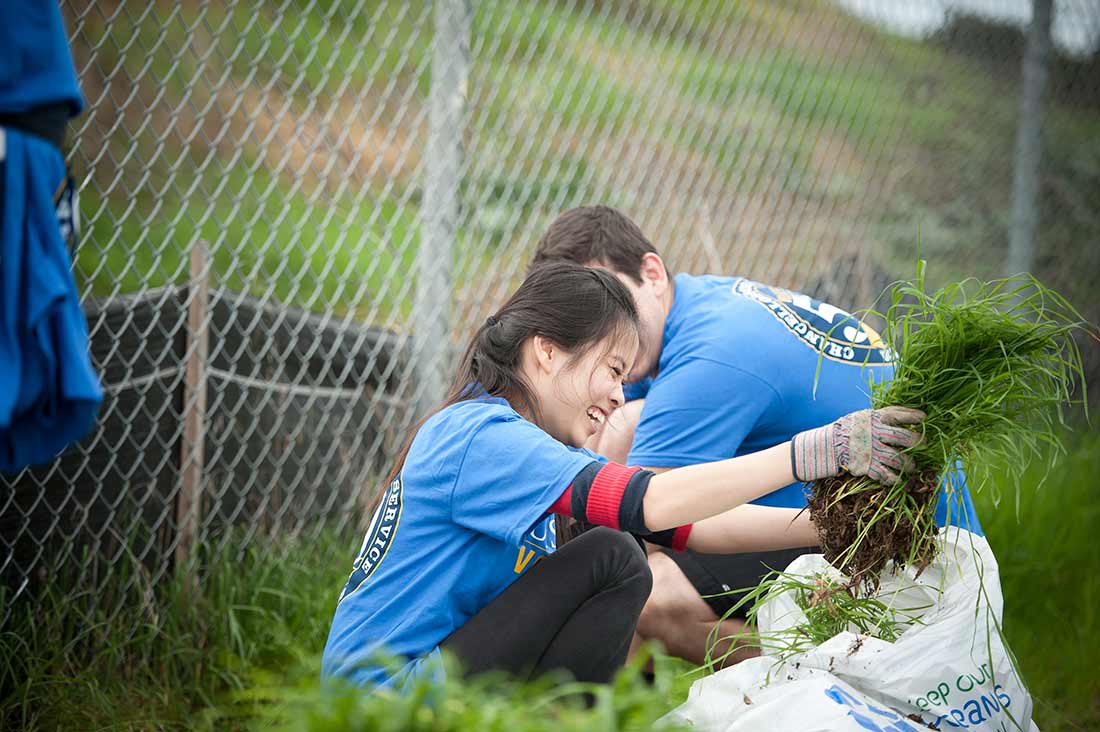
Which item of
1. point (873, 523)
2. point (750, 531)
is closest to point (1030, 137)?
point (750, 531)

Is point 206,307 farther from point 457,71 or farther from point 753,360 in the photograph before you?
point 753,360

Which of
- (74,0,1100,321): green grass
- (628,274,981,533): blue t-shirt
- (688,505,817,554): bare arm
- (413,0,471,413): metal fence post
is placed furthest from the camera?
(74,0,1100,321): green grass

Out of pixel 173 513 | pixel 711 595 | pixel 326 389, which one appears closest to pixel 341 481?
pixel 326 389

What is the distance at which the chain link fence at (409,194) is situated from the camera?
2906mm

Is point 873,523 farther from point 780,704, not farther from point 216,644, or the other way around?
point 216,644

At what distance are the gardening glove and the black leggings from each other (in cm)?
42

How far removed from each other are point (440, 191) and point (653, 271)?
0.93 m

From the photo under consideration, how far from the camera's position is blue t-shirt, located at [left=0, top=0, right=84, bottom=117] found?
152 cm

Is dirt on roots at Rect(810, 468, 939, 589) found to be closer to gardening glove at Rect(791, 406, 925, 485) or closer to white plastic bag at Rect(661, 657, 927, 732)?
gardening glove at Rect(791, 406, 925, 485)

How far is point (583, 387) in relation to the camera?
205cm

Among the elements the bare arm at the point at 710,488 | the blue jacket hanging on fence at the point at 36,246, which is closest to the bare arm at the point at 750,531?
the bare arm at the point at 710,488

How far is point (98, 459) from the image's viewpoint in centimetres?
285

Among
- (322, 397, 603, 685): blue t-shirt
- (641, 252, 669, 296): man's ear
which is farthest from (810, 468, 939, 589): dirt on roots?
(641, 252, 669, 296): man's ear

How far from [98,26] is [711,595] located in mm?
3065
